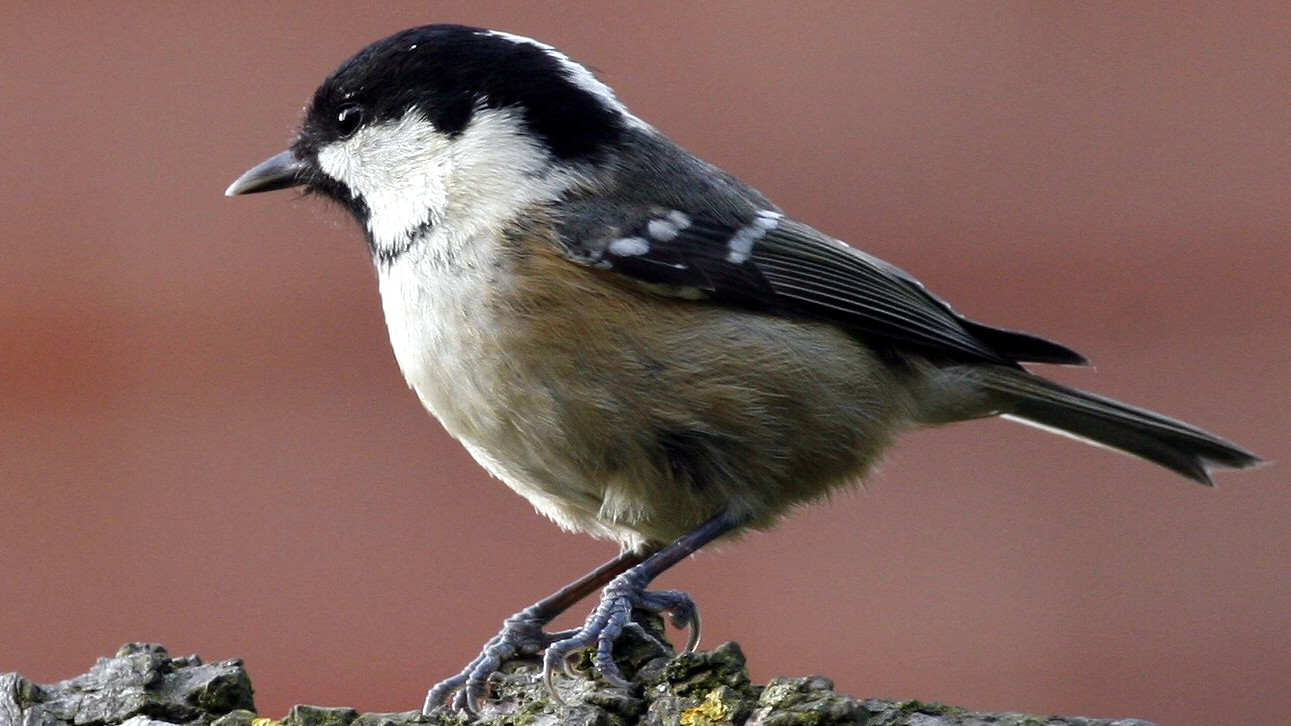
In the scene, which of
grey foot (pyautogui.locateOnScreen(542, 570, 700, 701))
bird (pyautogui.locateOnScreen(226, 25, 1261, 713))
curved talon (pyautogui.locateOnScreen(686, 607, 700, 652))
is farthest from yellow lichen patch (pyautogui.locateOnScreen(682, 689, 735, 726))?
curved talon (pyautogui.locateOnScreen(686, 607, 700, 652))

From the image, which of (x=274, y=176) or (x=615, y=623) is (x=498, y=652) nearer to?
(x=615, y=623)


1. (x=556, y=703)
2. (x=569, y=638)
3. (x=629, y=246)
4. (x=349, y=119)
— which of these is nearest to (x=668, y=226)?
(x=629, y=246)

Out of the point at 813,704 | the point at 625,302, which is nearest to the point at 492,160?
the point at 625,302

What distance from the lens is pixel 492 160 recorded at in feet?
6.41

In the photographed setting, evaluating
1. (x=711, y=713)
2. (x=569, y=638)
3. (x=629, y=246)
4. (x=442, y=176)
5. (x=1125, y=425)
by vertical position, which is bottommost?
(x=711, y=713)

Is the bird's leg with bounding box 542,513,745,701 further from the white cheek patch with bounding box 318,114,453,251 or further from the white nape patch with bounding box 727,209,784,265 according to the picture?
the white cheek patch with bounding box 318,114,453,251

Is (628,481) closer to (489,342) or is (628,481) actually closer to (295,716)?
(489,342)

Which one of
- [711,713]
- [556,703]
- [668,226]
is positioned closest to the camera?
[711,713]

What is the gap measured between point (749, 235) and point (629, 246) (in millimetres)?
261

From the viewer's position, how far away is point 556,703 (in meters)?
1.40

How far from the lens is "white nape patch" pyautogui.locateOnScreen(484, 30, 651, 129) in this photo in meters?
2.09

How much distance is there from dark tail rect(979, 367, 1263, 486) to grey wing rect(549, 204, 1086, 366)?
0.05m

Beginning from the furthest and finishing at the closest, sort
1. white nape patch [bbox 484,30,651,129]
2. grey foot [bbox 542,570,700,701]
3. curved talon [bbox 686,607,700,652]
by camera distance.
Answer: white nape patch [bbox 484,30,651,129], curved talon [bbox 686,607,700,652], grey foot [bbox 542,570,700,701]

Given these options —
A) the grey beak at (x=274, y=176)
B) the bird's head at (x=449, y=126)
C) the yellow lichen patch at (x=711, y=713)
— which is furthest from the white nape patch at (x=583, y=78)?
the yellow lichen patch at (x=711, y=713)
